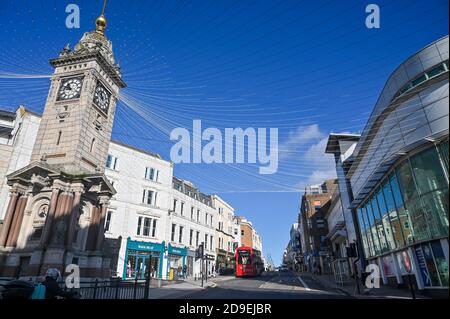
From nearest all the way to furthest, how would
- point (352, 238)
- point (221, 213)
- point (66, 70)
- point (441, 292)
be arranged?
point (441, 292)
point (66, 70)
point (352, 238)
point (221, 213)

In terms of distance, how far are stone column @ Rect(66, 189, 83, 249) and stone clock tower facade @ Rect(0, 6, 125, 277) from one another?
62 mm

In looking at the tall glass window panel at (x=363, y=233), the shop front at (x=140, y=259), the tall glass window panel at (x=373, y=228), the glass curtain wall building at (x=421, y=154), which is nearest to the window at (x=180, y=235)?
the shop front at (x=140, y=259)

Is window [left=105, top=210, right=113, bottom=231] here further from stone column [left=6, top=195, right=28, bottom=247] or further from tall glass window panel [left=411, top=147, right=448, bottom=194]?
tall glass window panel [left=411, top=147, right=448, bottom=194]

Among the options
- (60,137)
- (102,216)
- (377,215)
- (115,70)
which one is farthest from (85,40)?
(377,215)

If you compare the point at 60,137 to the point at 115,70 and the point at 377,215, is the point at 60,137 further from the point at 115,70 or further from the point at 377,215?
the point at 377,215

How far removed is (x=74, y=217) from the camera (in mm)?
18031

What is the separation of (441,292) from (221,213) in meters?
51.6

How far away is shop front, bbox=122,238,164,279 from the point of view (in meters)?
29.7

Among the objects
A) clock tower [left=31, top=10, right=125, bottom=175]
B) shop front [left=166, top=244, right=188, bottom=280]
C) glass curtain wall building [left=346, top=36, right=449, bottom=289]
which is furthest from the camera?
shop front [left=166, top=244, right=188, bottom=280]

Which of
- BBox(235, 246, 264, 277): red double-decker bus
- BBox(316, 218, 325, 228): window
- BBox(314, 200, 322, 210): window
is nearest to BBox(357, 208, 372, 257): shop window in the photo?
BBox(235, 246, 264, 277): red double-decker bus

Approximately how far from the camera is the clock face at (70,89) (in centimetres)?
2182

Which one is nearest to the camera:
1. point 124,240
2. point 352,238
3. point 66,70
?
point 66,70

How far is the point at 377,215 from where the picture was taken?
17734 mm

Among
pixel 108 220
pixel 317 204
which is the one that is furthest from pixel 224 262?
pixel 108 220
